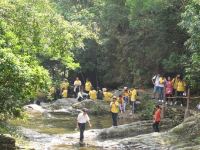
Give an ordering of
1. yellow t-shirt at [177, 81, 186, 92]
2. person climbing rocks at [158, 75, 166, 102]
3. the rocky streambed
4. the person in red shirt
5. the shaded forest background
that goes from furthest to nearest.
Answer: person climbing rocks at [158, 75, 166, 102]
yellow t-shirt at [177, 81, 186, 92]
the person in red shirt
the rocky streambed
the shaded forest background

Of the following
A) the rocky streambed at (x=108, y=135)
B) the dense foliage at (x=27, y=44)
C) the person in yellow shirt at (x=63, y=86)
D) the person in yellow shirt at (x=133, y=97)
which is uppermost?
the dense foliage at (x=27, y=44)

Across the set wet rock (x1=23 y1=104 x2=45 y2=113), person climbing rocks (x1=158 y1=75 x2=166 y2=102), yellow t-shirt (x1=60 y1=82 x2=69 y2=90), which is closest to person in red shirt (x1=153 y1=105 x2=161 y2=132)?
person climbing rocks (x1=158 y1=75 x2=166 y2=102)

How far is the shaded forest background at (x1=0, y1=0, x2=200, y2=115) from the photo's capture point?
16.0 m

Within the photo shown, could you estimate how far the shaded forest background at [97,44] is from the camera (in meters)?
16.0

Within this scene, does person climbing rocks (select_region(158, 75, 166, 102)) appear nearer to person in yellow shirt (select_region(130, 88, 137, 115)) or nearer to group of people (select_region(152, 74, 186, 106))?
group of people (select_region(152, 74, 186, 106))

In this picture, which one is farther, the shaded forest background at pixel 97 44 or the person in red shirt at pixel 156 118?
the person in red shirt at pixel 156 118

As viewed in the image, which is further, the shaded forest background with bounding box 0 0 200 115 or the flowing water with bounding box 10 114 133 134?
the flowing water with bounding box 10 114 133 134

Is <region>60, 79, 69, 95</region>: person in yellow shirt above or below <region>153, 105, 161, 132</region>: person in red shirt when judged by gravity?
above

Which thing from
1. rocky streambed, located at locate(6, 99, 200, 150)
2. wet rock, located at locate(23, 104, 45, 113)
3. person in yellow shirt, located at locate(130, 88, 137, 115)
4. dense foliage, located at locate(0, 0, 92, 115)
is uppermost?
dense foliage, located at locate(0, 0, 92, 115)

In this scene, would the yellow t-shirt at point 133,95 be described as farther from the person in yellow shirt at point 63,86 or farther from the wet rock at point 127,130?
the person in yellow shirt at point 63,86

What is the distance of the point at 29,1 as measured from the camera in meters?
19.9

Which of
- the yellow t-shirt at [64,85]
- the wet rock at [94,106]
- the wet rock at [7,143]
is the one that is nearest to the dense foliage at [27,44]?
the wet rock at [7,143]

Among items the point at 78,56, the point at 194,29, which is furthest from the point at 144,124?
the point at 78,56

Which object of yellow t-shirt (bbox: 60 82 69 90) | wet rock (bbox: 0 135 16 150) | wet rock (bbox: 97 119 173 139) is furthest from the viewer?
yellow t-shirt (bbox: 60 82 69 90)
